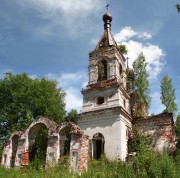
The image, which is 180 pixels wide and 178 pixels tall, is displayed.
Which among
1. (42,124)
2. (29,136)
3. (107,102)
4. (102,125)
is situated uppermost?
(107,102)

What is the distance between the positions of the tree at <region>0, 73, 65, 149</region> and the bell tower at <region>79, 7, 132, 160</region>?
6.40 meters

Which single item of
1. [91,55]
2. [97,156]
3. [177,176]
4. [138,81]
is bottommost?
[177,176]

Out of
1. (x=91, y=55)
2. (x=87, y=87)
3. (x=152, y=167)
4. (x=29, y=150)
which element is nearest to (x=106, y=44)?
(x=91, y=55)

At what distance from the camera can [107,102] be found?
66.6ft

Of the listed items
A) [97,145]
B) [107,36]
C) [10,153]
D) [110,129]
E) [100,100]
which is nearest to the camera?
[10,153]

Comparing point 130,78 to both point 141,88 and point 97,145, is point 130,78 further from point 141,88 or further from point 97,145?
point 97,145

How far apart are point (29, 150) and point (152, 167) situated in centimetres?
900

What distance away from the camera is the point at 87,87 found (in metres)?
21.9

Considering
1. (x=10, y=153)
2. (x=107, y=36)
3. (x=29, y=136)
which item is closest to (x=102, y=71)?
(x=107, y=36)

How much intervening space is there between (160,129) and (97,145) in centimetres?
522

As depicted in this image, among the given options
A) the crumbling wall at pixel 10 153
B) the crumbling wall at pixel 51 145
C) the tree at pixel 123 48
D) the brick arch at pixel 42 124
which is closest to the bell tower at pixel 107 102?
the tree at pixel 123 48

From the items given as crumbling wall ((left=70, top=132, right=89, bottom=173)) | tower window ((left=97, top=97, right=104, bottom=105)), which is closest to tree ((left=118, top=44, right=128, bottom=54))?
Answer: tower window ((left=97, top=97, right=104, bottom=105))

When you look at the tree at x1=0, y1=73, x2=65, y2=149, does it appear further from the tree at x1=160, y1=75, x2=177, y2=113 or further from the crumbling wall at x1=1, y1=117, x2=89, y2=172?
the tree at x1=160, y1=75, x2=177, y2=113

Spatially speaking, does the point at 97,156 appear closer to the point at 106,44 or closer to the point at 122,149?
the point at 122,149
